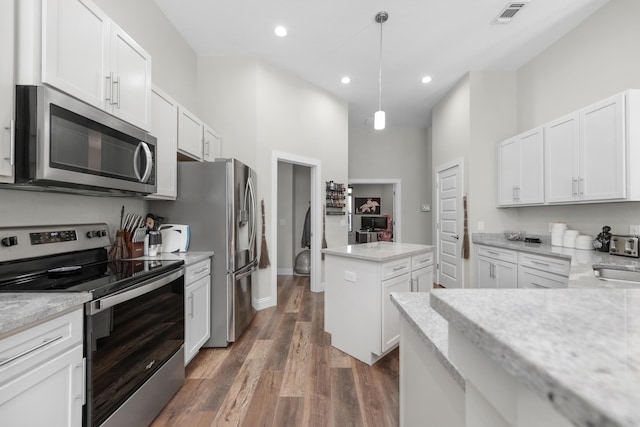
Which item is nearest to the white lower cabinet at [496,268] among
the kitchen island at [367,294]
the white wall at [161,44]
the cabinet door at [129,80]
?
the kitchen island at [367,294]

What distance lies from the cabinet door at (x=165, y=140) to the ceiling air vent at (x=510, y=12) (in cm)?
343

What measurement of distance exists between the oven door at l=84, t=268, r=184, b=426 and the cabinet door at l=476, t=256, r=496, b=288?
11.6 ft

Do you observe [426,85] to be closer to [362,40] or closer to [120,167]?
[362,40]

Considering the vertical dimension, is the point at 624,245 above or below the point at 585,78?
below

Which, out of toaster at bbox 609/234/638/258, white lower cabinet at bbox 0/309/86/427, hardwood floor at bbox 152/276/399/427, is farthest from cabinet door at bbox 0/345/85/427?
toaster at bbox 609/234/638/258

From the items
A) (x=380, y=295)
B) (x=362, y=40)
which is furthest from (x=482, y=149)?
(x=380, y=295)

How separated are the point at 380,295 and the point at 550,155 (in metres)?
2.58

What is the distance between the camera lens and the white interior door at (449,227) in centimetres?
403

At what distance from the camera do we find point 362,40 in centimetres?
319

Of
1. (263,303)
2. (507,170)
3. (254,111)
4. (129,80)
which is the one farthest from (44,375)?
(507,170)

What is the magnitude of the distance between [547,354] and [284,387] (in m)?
2.03

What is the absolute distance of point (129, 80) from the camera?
178 cm

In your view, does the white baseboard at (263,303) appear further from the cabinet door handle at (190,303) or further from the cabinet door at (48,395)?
the cabinet door at (48,395)

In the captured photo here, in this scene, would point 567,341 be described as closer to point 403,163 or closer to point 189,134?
point 189,134
